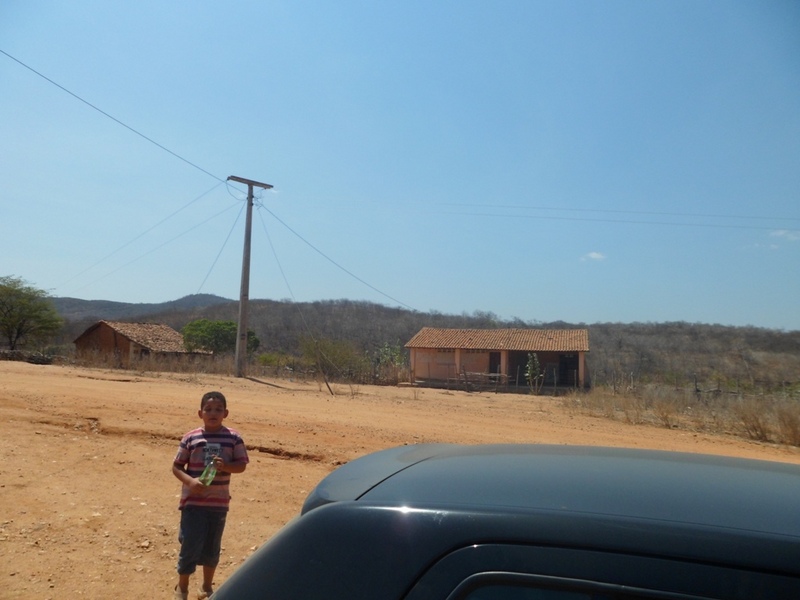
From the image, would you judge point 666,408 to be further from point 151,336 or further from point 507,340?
point 151,336

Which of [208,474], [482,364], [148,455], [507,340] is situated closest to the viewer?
[208,474]

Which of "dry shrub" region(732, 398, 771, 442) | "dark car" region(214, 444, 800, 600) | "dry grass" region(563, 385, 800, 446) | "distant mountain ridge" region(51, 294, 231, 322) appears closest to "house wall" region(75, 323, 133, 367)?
"dry grass" region(563, 385, 800, 446)

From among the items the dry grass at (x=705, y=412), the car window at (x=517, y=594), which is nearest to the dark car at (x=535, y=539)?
the car window at (x=517, y=594)

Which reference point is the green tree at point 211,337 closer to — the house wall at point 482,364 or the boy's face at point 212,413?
the house wall at point 482,364

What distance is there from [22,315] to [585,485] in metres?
45.8

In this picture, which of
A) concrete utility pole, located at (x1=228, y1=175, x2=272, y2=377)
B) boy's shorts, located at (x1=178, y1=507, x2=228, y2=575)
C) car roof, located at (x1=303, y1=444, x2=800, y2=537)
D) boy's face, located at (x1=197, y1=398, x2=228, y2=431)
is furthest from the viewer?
concrete utility pole, located at (x1=228, y1=175, x2=272, y2=377)

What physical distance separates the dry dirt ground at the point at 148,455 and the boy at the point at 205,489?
0.76 m

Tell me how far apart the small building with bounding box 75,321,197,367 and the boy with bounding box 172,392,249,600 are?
34.1 m

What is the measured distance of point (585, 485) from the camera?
6.54ft

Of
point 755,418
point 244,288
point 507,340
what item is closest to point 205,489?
point 755,418

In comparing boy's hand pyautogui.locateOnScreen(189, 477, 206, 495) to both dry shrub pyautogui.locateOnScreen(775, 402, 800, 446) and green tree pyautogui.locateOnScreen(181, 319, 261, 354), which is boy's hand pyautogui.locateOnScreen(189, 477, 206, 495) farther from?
green tree pyautogui.locateOnScreen(181, 319, 261, 354)

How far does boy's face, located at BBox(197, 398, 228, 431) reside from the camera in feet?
15.5

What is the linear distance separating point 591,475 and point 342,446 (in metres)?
8.82

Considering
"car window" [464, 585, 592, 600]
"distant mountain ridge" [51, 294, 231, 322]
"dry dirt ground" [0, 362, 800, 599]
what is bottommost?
"dry dirt ground" [0, 362, 800, 599]
